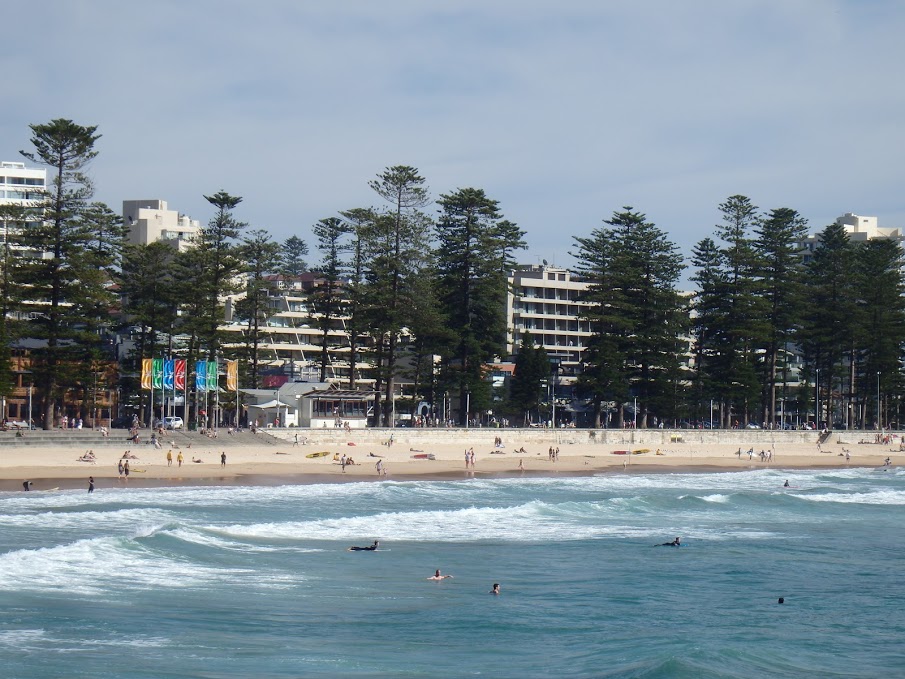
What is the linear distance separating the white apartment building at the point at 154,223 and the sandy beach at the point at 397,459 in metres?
42.0

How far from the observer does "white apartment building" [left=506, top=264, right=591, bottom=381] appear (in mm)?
96562

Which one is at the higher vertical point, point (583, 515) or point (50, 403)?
point (50, 403)

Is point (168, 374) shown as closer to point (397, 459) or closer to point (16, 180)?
point (397, 459)

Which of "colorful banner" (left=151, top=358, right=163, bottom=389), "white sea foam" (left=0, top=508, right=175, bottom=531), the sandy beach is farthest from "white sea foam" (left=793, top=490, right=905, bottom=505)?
"colorful banner" (left=151, top=358, right=163, bottom=389)

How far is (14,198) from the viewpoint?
11044cm

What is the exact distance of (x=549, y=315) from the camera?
9781cm

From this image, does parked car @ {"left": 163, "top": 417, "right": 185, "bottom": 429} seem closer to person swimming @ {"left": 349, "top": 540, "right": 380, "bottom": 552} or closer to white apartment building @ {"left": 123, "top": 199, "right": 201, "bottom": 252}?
person swimming @ {"left": 349, "top": 540, "right": 380, "bottom": 552}

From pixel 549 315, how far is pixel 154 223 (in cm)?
3610

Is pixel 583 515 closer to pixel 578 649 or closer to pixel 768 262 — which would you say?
pixel 578 649

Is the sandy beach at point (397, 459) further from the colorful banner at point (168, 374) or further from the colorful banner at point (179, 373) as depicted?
the colorful banner at point (168, 374)

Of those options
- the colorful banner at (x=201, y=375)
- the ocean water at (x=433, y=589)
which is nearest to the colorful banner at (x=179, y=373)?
the colorful banner at (x=201, y=375)

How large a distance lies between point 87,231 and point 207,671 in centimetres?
3821

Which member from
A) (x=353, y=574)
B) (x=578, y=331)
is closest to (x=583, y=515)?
(x=353, y=574)

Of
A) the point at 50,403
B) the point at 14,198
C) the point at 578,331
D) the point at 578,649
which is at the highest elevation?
the point at 14,198
